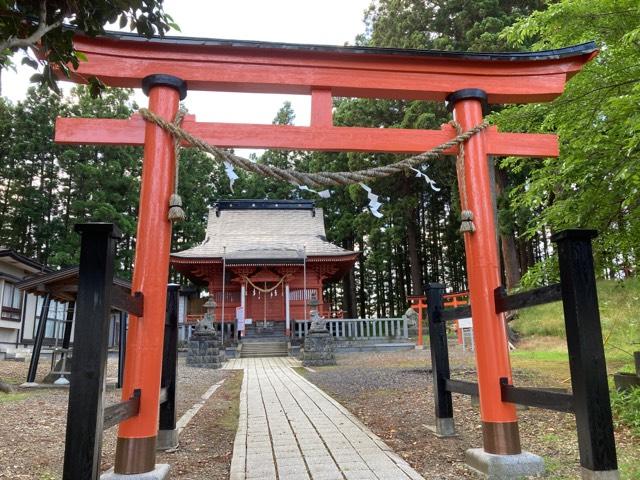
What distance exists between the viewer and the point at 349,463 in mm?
3547

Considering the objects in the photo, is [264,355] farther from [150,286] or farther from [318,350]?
[150,286]

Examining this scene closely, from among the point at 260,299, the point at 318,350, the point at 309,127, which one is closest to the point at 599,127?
the point at 309,127

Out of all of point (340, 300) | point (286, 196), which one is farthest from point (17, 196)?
point (340, 300)

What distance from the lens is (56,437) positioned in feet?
15.0

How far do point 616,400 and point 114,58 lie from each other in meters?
5.93

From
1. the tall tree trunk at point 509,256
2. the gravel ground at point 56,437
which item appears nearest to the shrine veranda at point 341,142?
the gravel ground at point 56,437

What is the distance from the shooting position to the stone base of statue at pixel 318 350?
13109 mm

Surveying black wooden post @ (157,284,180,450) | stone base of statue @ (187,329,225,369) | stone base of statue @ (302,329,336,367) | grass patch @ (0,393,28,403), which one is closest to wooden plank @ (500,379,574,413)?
black wooden post @ (157,284,180,450)

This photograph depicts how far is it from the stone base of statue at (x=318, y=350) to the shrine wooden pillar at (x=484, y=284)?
988cm

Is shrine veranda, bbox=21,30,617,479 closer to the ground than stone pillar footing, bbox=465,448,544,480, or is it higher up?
higher up

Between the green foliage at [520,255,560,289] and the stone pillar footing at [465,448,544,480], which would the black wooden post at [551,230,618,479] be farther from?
the green foliage at [520,255,560,289]

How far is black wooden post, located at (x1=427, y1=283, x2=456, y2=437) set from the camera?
4332 millimetres

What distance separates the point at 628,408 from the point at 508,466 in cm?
233

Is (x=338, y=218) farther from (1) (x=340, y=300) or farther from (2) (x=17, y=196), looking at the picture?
(2) (x=17, y=196)
